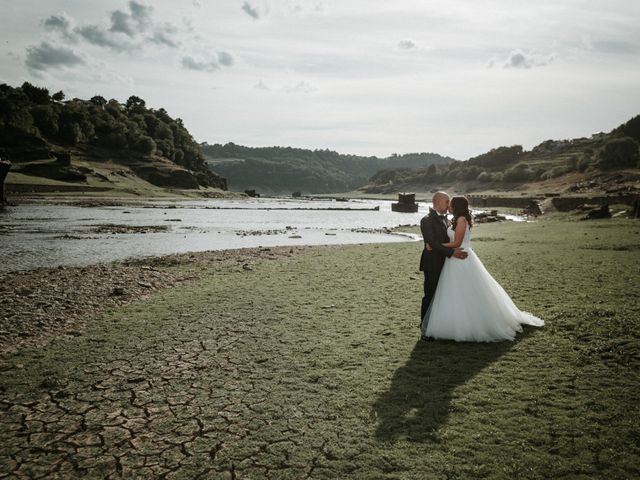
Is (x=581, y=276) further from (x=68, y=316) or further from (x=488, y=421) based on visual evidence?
(x=68, y=316)

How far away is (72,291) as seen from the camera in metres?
13.7

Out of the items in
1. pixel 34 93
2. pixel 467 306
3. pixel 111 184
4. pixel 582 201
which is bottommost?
pixel 467 306

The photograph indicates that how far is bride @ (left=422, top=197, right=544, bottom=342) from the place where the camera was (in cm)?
874

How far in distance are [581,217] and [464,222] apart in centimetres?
4292

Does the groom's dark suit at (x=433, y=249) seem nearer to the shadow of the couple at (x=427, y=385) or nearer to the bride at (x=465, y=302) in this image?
the bride at (x=465, y=302)

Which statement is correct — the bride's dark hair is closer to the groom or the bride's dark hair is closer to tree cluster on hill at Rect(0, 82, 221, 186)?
the groom

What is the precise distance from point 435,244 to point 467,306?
1.49 metres

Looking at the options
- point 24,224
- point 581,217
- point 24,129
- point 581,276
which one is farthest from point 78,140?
point 581,276

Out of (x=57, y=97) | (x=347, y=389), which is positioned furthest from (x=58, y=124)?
(x=347, y=389)

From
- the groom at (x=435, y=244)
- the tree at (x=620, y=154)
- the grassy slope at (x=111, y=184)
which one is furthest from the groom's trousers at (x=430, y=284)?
the tree at (x=620, y=154)

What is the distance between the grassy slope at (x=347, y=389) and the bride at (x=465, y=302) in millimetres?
382

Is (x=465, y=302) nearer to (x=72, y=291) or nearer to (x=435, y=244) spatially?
(x=435, y=244)

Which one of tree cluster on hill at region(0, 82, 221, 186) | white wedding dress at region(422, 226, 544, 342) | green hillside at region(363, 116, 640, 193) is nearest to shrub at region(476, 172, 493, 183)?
green hillside at region(363, 116, 640, 193)

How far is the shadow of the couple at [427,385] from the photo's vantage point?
5.73 meters
